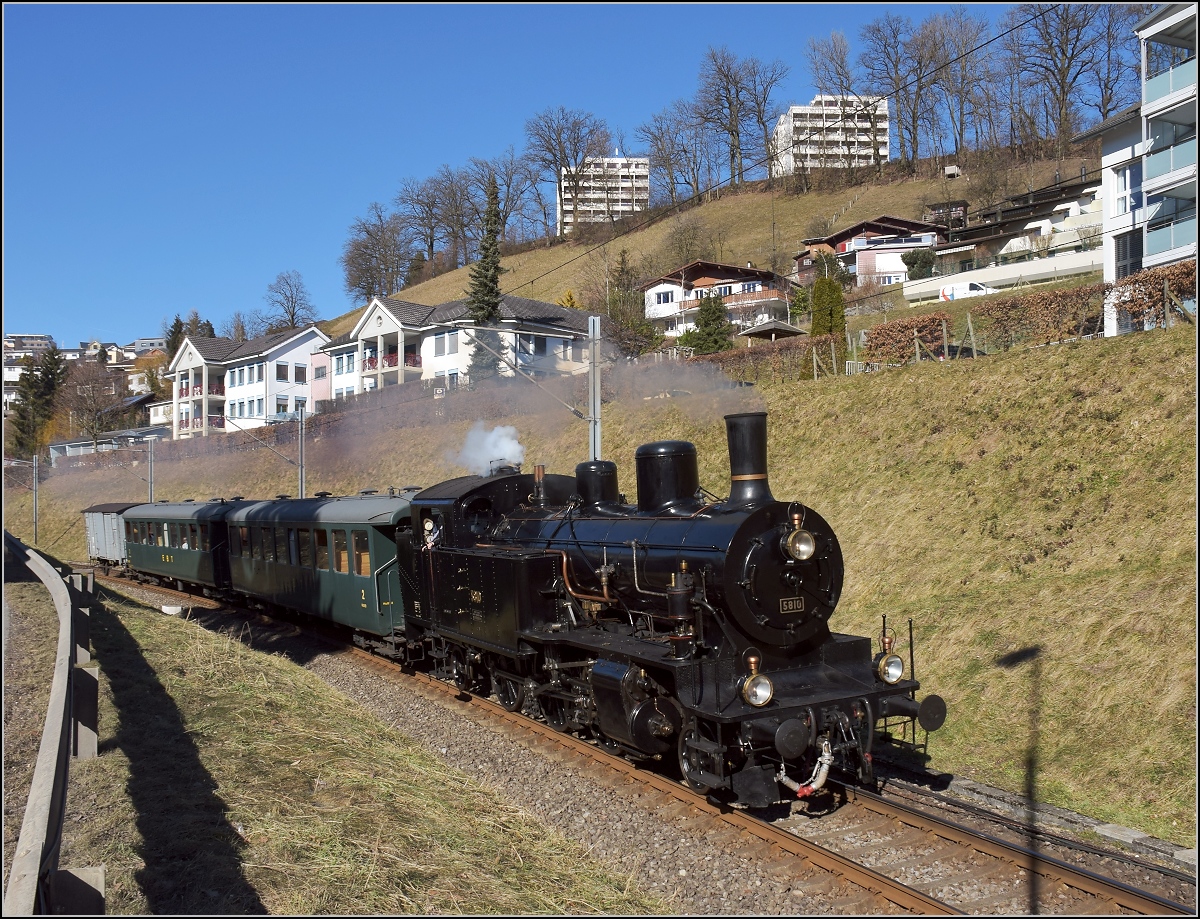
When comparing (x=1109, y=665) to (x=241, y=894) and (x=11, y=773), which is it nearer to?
(x=241, y=894)

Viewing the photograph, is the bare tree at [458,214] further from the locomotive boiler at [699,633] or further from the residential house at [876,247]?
the locomotive boiler at [699,633]

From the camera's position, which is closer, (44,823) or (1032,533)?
(44,823)

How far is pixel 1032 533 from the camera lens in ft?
45.5

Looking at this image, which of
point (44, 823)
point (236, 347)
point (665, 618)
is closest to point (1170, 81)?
point (665, 618)

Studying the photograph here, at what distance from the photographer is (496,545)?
1288 cm

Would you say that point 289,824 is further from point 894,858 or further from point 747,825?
point 894,858

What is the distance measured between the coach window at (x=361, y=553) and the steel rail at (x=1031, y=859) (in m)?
9.37

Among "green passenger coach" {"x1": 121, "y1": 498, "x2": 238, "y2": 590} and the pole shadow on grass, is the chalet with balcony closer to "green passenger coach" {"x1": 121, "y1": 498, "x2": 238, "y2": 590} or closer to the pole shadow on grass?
"green passenger coach" {"x1": 121, "y1": 498, "x2": 238, "y2": 590}

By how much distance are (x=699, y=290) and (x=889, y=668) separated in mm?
57124

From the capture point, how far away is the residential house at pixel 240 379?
6519 cm

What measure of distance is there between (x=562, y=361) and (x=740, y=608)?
1743 inches

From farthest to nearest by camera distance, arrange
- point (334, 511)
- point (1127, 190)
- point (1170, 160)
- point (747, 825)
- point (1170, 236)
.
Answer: point (1127, 190) < point (1170, 160) < point (1170, 236) < point (334, 511) < point (747, 825)

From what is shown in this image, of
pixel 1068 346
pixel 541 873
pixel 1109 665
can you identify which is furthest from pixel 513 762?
pixel 1068 346

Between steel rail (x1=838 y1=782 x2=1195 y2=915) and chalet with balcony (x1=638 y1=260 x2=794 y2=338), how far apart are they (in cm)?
5204
